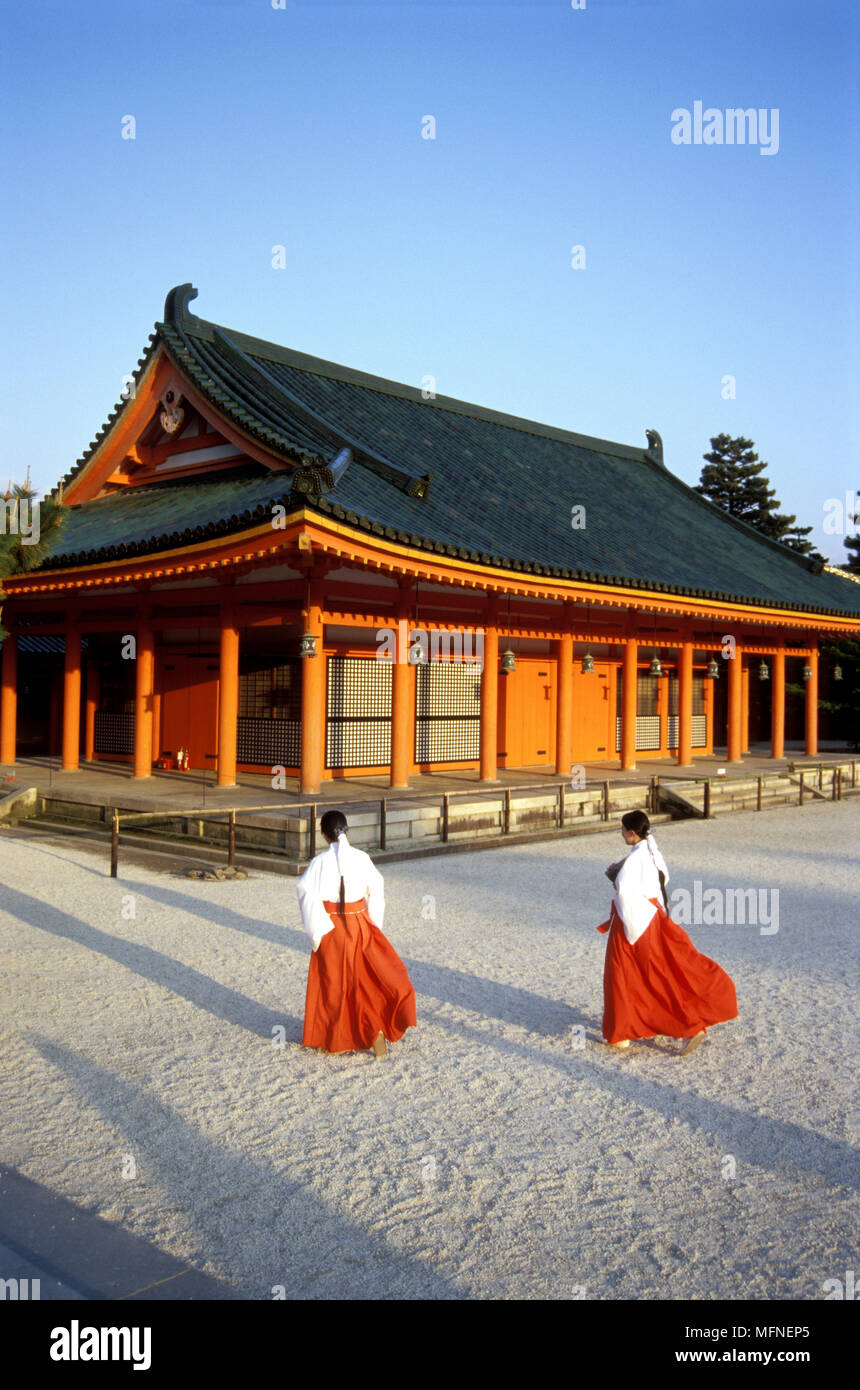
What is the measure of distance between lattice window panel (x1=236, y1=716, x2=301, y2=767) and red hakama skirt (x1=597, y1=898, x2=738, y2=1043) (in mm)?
10883

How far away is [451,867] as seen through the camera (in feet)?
41.4

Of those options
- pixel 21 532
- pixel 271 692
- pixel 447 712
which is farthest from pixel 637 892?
pixel 447 712

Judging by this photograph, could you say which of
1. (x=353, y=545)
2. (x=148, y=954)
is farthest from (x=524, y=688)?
(x=148, y=954)

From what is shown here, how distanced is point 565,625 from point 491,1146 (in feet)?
46.6

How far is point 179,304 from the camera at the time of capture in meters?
18.9

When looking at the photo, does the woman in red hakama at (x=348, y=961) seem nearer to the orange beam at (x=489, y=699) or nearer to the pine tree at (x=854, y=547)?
the orange beam at (x=489, y=699)

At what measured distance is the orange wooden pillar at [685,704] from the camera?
21.8m

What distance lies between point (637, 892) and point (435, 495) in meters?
12.3

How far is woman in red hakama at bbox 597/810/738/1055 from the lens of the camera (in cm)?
618

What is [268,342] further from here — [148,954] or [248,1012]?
[248,1012]

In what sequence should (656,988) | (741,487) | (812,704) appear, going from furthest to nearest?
(741,487) < (812,704) < (656,988)

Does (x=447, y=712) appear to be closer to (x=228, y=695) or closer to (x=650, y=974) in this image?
(x=228, y=695)

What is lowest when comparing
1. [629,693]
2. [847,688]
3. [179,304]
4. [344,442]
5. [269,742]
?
[269,742]

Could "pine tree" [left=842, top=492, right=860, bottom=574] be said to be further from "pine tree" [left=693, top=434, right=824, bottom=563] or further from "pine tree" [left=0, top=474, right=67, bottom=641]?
"pine tree" [left=0, top=474, right=67, bottom=641]
